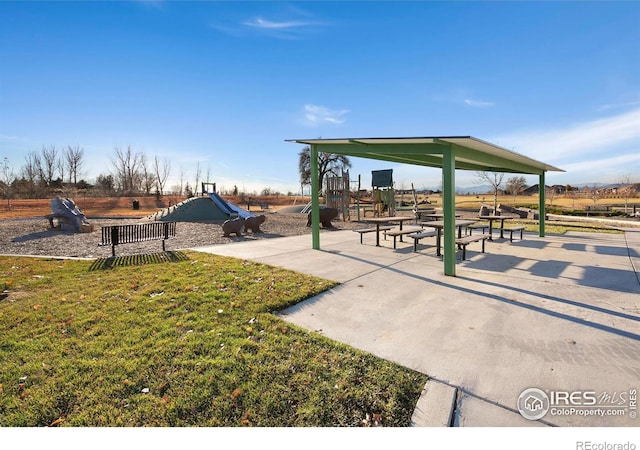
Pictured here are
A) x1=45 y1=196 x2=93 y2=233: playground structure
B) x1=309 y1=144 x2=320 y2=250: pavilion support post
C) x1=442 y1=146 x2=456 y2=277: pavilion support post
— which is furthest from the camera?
x1=45 y1=196 x2=93 y2=233: playground structure

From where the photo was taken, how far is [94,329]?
362 cm

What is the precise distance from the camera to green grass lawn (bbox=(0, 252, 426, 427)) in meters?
2.30

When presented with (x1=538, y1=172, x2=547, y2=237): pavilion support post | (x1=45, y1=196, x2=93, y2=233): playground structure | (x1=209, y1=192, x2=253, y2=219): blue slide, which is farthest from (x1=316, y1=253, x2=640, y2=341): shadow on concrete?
(x1=209, y1=192, x2=253, y2=219): blue slide

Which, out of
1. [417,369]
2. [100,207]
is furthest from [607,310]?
[100,207]

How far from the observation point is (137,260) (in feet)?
24.2

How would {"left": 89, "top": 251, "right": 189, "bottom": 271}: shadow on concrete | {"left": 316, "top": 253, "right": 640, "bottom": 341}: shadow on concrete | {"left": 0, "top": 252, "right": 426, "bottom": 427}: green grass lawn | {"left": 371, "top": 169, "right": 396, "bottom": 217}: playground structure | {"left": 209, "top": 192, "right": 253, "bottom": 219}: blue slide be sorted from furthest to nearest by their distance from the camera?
{"left": 371, "top": 169, "right": 396, "bottom": 217}: playground structure < {"left": 209, "top": 192, "right": 253, "bottom": 219}: blue slide < {"left": 89, "top": 251, "right": 189, "bottom": 271}: shadow on concrete < {"left": 316, "top": 253, "right": 640, "bottom": 341}: shadow on concrete < {"left": 0, "top": 252, "right": 426, "bottom": 427}: green grass lawn

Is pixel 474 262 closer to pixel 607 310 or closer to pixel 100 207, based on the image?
pixel 607 310

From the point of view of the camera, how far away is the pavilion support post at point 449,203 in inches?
223

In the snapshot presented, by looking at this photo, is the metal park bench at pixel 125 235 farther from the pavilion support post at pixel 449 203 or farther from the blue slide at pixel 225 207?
the blue slide at pixel 225 207

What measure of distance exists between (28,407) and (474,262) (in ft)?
23.8

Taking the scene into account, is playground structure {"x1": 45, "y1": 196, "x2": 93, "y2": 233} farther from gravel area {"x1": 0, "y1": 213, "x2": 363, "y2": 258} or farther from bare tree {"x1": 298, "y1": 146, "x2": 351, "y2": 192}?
bare tree {"x1": 298, "y1": 146, "x2": 351, "y2": 192}

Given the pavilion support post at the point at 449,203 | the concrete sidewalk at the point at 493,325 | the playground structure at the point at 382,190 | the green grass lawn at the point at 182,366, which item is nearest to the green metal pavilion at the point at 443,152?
the pavilion support post at the point at 449,203

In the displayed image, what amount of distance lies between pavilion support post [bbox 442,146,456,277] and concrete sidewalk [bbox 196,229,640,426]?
0.35 metres

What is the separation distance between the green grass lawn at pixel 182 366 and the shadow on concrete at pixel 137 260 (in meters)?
1.88
